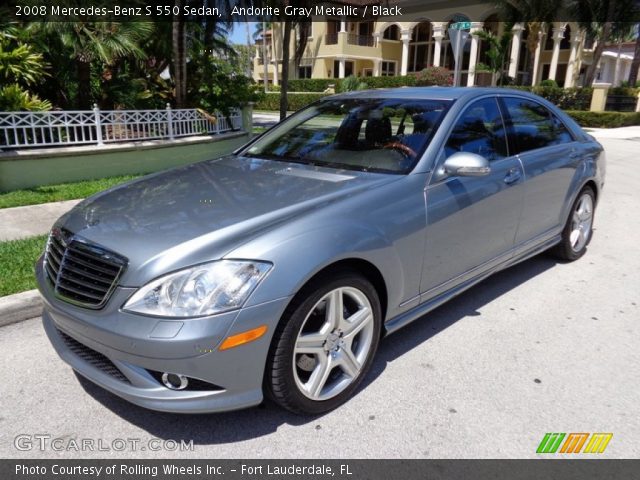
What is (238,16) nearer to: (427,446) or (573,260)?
(573,260)

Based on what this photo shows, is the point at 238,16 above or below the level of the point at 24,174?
above

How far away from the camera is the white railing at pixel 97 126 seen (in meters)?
7.85

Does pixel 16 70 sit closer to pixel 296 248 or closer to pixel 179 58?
pixel 179 58

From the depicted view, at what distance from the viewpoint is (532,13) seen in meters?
31.6

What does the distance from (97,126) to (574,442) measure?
8.11m

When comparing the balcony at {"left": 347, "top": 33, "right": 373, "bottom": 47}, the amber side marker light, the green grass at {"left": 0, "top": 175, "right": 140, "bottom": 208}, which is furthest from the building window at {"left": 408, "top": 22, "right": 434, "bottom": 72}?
the amber side marker light

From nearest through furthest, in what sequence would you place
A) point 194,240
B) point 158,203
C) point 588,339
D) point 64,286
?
point 194,240 < point 64,286 < point 158,203 < point 588,339

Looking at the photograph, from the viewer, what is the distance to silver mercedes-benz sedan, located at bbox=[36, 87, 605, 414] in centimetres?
237

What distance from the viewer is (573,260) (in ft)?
17.7

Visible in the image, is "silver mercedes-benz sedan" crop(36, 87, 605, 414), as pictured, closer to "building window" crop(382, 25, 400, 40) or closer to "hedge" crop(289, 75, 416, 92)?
"hedge" crop(289, 75, 416, 92)

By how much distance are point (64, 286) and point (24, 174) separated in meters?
6.03

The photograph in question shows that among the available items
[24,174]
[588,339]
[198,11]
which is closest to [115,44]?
[24,174]

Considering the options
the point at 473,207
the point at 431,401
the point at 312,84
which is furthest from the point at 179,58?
the point at 312,84

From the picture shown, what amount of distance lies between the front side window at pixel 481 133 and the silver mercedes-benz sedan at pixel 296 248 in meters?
0.02
